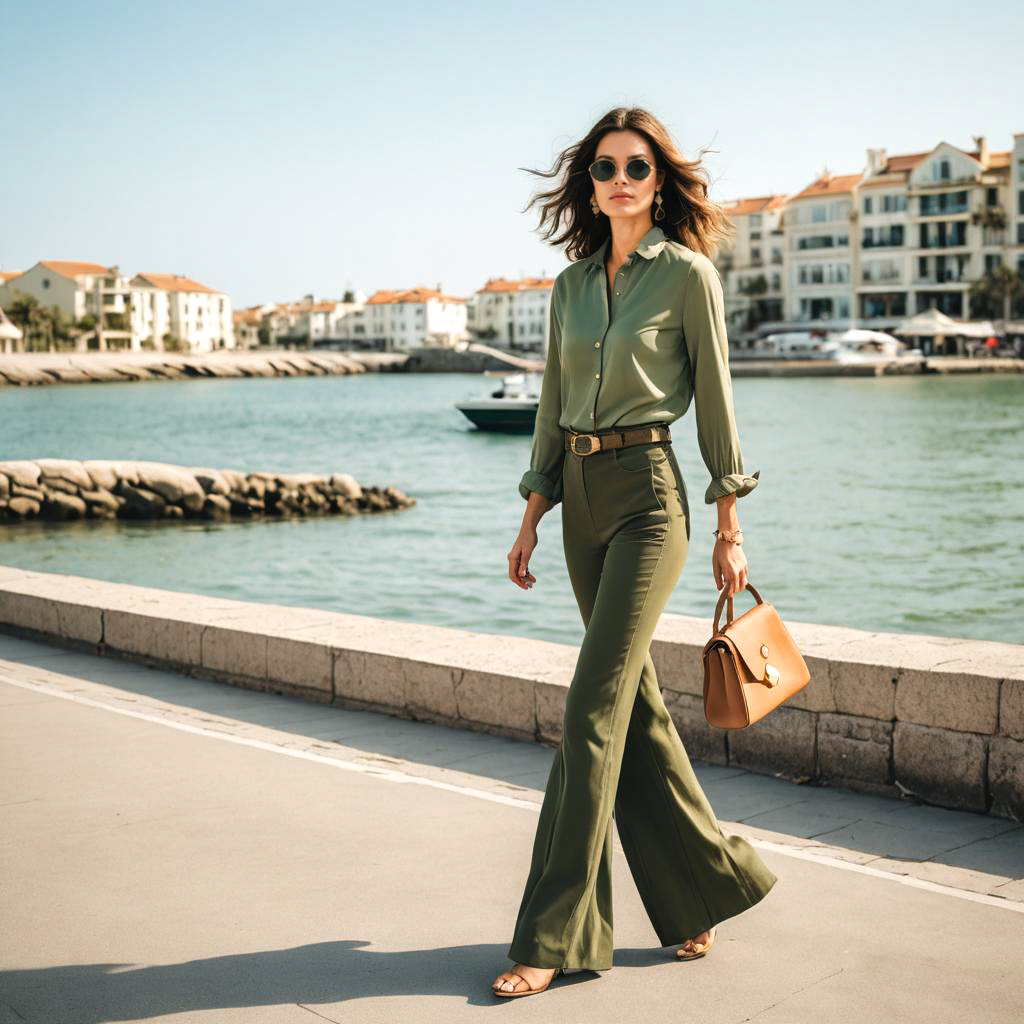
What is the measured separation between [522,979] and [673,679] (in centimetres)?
270

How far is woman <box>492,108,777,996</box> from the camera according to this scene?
3.36 meters

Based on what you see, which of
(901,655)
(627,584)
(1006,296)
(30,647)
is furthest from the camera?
(1006,296)

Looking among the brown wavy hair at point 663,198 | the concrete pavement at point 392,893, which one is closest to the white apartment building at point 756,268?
the concrete pavement at point 392,893

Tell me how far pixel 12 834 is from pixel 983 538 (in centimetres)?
2528

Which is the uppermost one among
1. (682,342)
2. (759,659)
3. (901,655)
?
(682,342)

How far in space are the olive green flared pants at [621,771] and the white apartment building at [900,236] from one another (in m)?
105

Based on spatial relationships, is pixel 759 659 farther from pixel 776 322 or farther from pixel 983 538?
pixel 776 322

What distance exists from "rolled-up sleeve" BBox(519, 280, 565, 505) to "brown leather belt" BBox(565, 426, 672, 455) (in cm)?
17

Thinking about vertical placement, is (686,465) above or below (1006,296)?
below

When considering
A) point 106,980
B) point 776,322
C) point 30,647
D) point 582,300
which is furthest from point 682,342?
point 776,322

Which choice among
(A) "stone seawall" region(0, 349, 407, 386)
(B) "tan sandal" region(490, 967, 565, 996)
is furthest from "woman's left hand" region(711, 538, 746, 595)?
(A) "stone seawall" region(0, 349, 407, 386)

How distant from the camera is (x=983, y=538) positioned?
27547 mm

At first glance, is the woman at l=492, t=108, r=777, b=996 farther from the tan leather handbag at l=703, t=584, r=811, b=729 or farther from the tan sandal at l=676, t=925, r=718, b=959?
the tan leather handbag at l=703, t=584, r=811, b=729

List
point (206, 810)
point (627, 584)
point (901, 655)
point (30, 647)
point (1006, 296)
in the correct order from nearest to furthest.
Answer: point (627, 584) < point (206, 810) < point (901, 655) < point (30, 647) < point (1006, 296)
